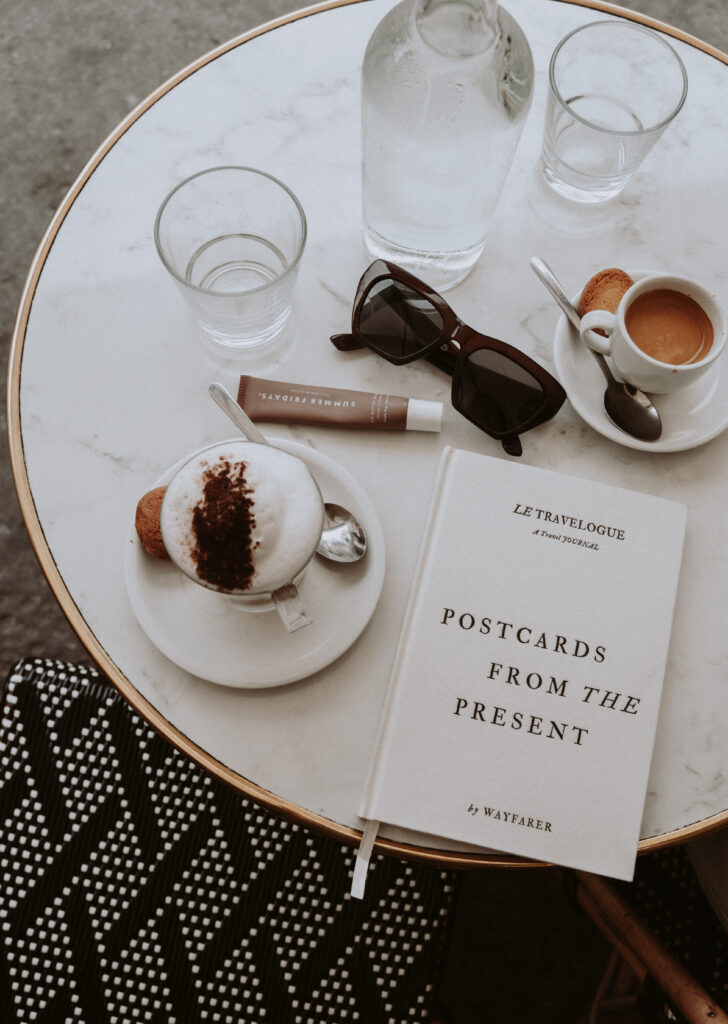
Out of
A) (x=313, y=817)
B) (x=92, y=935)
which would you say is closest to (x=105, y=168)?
(x=313, y=817)

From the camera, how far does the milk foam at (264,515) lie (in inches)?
24.0

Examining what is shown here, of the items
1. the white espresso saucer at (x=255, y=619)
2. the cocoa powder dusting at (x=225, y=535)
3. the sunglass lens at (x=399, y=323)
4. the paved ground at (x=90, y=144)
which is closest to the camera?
the cocoa powder dusting at (x=225, y=535)

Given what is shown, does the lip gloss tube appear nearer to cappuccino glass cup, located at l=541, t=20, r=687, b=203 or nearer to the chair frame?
cappuccino glass cup, located at l=541, t=20, r=687, b=203

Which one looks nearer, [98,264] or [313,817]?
[313,817]

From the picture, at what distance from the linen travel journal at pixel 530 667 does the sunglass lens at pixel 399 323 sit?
14 centimetres

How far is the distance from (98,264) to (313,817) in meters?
0.63

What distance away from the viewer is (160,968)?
86cm

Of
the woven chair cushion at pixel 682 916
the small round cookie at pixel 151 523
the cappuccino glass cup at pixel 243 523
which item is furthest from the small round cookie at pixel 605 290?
the woven chair cushion at pixel 682 916

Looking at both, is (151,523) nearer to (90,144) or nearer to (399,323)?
(399,323)

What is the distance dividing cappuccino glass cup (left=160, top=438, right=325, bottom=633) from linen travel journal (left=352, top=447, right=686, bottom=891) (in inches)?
6.1

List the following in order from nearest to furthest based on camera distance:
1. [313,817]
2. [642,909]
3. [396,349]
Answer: [313,817] → [396,349] → [642,909]

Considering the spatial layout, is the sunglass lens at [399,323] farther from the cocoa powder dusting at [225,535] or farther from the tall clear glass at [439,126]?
the cocoa powder dusting at [225,535]

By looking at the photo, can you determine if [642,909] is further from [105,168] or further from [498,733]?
[105,168]

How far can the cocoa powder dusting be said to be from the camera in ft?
1.97
